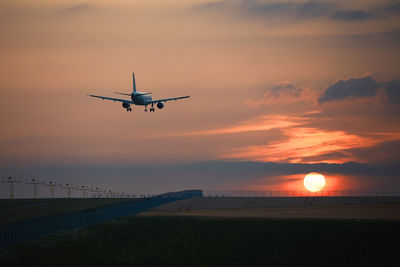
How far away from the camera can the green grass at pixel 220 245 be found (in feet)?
218

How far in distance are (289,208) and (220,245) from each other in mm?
61882

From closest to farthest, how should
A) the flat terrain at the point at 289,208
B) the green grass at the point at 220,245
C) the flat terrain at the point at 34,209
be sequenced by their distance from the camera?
the green grass at the point at 220,245, the flat terrain at the point at 289,208, the flat terrain at the point at 34,209

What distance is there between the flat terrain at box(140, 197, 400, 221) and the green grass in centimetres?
1427

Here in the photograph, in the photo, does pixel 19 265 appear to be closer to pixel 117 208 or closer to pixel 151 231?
pixel 151 231

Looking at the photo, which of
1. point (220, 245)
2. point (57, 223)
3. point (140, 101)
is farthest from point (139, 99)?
point (220, 245)

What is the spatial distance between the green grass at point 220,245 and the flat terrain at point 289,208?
1427 cm

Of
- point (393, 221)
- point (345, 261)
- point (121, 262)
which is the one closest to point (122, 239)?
point (121, 262)

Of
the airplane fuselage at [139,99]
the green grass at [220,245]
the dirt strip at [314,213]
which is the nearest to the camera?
the green grass at [220,245]

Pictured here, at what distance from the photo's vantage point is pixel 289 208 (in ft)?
449

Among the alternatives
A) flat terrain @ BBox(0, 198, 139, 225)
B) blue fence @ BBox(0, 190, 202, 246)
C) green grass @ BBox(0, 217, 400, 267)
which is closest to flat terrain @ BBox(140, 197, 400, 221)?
blue fence @ BBox(0, 190, 202, 246)

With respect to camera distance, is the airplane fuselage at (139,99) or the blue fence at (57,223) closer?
the blue fence at (57,223)

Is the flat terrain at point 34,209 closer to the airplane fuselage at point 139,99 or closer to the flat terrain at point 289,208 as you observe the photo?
the flat terrain at point 289,208

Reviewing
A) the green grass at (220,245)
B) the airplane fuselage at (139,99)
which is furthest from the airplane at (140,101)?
the green grass at (220,245)

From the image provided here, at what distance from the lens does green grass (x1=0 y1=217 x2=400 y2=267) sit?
2621 inches
